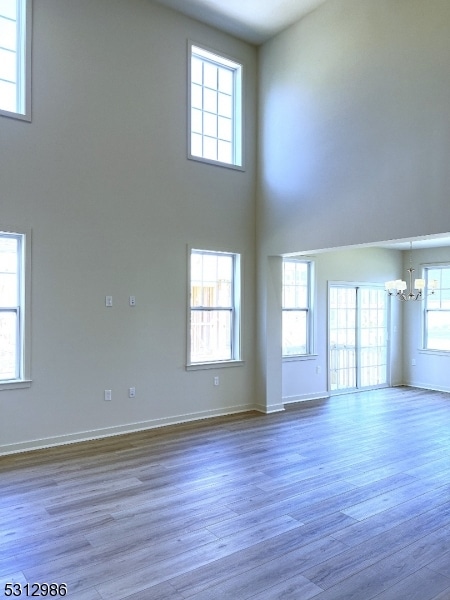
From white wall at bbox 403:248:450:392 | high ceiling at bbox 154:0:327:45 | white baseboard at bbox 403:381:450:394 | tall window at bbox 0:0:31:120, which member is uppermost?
high ceiling at bbox 154:0:327:45

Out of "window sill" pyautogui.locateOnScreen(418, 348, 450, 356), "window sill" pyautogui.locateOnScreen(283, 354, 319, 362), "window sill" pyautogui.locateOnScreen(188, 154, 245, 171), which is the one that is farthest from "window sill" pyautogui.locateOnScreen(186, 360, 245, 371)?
"window sill" pyautogui.locateOnScreen(418, 348, 450, 356)

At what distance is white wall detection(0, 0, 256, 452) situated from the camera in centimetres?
461

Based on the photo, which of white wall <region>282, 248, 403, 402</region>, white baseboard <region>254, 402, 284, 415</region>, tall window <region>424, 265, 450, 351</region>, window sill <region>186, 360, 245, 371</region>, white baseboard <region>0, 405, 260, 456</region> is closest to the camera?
white baseboard <region>0, 405, 260, 456</region>

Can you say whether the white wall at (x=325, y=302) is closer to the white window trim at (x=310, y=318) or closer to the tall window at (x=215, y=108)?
the white window trim at (x=310, y=318)

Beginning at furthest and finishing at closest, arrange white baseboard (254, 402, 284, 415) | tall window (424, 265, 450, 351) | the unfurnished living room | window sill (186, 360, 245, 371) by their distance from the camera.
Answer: tall window (424, 265, 450, 351) → white baseboard (254, 402, 284, 415) → window sill (186, 360, 245, 371) → the unfurnished living room

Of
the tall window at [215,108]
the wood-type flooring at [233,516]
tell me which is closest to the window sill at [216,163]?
the tall window at [215,108]

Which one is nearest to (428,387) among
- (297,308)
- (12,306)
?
(297,308)

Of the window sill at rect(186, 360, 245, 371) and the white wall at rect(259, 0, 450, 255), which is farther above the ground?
the white wall at rect(259, 0, 450, 255)

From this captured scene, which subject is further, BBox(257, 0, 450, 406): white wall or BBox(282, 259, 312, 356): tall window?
BBox(282, 259, 312, 356): tall window

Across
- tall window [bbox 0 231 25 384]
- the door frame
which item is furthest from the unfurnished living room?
the door frame

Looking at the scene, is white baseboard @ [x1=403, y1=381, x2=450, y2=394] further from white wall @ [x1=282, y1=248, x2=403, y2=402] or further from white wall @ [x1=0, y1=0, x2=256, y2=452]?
white wall @ [x1=0, y1=0, x2=256, y2=452]

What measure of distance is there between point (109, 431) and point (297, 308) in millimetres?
3592

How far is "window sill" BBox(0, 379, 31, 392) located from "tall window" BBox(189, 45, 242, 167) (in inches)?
136

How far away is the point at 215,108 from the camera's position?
→ 618cm
